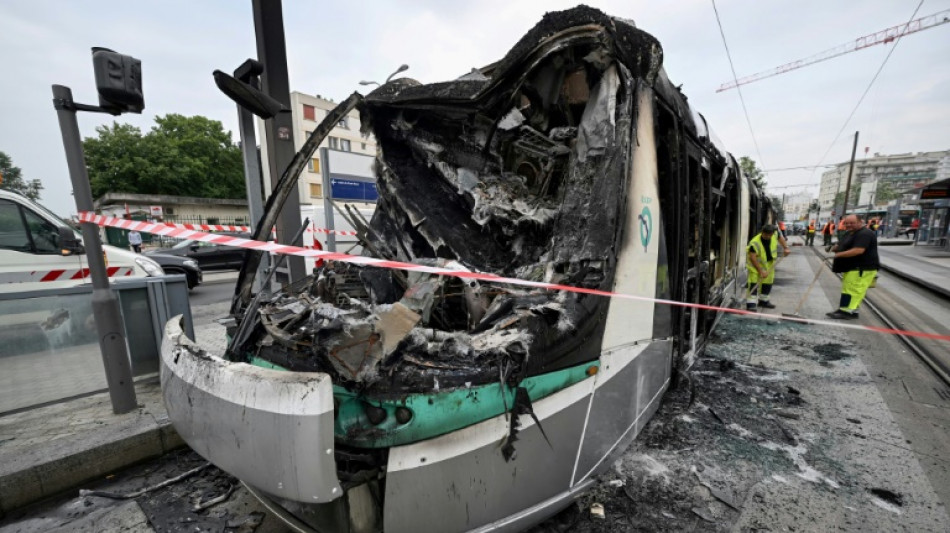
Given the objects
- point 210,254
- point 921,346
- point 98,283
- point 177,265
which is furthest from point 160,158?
point 921,346

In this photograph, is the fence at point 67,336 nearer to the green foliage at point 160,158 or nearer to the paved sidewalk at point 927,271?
the paved sidewalk at point 927,271

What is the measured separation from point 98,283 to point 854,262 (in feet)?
30.1

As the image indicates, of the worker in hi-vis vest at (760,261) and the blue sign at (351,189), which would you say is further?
the worker in hi-vis vest at (760,261)

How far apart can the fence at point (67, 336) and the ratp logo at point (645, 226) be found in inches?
143

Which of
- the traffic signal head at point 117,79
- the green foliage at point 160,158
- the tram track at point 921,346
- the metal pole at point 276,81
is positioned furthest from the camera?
the green foliage at point 160,158

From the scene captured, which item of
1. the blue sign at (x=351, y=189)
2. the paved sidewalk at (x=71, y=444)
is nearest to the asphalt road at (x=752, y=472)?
the paved sidewalk at (x=71, y=444)

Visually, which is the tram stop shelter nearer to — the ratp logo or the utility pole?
the ratp logo

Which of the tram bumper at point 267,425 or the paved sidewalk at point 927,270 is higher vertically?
the tram bumper at point 267,425

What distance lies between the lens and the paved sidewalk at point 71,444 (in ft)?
7.75

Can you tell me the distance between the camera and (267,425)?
133cm

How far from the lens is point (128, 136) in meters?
29.6

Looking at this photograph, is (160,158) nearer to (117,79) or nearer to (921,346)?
(117,79)

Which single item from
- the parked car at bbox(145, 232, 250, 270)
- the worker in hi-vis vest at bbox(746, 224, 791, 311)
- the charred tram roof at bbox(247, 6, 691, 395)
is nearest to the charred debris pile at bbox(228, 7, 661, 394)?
the charred tram roof at bbox(247, 6, 691, 395)

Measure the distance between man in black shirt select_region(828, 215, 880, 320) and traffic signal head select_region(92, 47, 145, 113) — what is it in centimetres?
860
